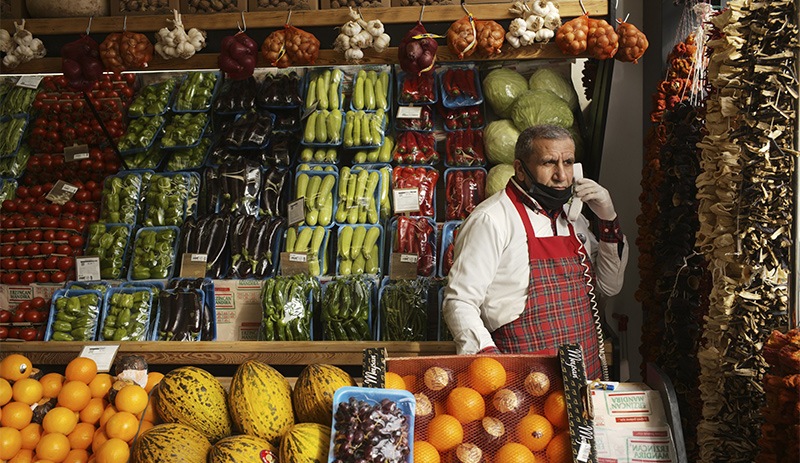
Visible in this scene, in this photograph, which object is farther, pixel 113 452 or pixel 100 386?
pixel 100 386

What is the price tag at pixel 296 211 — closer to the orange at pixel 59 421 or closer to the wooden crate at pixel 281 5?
the wooden crate at pixel 281 5

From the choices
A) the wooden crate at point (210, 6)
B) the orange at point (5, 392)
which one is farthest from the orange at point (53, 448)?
the wooden crate at point (210, 6)

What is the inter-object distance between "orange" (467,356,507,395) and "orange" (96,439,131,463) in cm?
108

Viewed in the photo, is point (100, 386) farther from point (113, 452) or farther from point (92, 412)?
point (113, 452)

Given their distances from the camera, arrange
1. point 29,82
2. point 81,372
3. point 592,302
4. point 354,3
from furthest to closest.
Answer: point 29,82 < point 354,3 < point 592,302 < point 81,372

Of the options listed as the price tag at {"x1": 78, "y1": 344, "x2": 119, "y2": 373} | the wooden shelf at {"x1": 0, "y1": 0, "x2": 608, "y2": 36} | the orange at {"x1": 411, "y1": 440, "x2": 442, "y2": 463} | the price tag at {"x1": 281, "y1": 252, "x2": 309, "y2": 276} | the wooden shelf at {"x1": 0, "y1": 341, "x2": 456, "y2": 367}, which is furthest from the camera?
the price tag at {"x1": 281, "y1": 252, "x2": 309, "y2": 276}

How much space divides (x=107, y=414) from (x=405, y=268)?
218 centimetres

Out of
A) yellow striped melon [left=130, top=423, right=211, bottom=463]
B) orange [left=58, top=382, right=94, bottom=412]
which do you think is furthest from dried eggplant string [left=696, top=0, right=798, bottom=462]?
orange [left=58, top=382, right=94, bottom=412]

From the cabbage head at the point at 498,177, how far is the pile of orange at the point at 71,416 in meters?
2.57

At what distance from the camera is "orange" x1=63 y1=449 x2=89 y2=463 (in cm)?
219

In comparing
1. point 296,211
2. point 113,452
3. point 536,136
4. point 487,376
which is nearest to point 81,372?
point 113,452

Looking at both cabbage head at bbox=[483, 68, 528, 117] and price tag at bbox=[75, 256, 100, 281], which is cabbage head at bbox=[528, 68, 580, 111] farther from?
price tag at bbox=[75, 256, 100, 281]

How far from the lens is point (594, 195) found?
10.8 feet

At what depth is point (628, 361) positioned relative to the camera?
4.79m
